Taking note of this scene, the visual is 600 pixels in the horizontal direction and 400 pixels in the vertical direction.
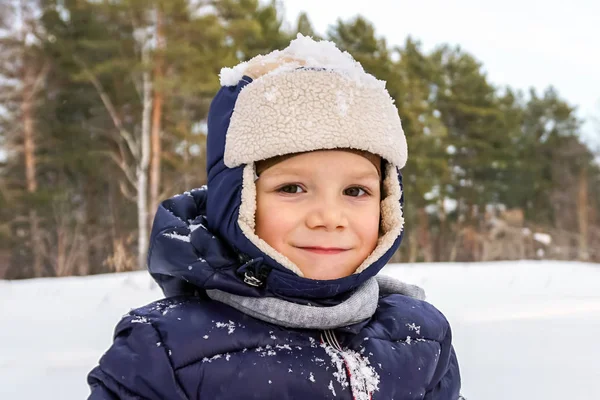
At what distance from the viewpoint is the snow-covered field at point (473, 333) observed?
2137 mm

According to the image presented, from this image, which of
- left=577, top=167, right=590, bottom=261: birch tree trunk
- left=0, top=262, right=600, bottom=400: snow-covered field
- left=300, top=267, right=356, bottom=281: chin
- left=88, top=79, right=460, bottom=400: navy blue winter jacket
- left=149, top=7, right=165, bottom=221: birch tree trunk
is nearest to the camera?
left=88, top=79, right=460, bottom=400: navy blue winter jacket

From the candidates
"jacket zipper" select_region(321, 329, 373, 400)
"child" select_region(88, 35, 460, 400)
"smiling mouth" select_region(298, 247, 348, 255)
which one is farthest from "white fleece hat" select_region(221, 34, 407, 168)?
"jacket zipper" select_region(321, 329, 373, 400)

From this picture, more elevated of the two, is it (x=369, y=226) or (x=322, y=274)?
(x=369, y=226)

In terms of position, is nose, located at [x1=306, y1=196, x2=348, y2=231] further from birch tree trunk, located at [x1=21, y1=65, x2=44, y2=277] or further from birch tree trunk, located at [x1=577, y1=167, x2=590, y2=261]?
birch tree trunk, located at [x1=577, y1=167, x2=590, y2=261]

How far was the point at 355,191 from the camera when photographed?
1.38m

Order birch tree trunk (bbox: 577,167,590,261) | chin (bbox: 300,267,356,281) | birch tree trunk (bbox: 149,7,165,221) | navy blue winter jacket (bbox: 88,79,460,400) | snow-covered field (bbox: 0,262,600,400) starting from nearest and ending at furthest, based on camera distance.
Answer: navy blue winter jacket (bbox: 88,79,460,400), chin (bbox: 300,267,356,281), snow-covered field (bbox: 0,262,600,400), birch tree trunk (bbox: 149,7,165,221), birch tree trunk (bbox: 577,167,590,261)

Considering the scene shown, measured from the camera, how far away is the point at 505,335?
2.78 meters

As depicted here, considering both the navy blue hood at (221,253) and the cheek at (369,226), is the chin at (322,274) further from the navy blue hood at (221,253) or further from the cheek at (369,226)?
the cheek at (369,226)

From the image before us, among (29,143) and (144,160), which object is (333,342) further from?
(29,143)

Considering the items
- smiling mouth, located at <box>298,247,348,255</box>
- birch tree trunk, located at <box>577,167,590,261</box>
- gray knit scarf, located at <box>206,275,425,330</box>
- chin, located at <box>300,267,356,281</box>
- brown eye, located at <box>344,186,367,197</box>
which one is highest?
brown eye, located at <box>344,186,367,197</box>

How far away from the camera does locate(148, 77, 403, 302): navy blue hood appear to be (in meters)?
1.29

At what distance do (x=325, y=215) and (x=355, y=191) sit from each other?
0.16 metres

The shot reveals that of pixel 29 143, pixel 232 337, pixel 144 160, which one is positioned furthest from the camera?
pixel 29 143

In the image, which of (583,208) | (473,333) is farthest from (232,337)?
(583,208)
